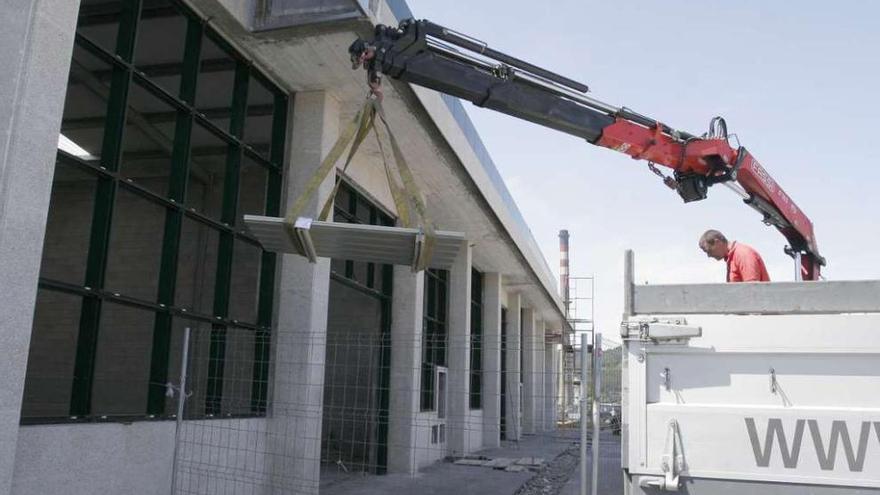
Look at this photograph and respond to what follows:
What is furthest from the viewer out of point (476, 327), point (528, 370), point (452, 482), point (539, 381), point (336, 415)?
point (539, 381)

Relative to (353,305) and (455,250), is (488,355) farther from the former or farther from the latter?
(455,250)

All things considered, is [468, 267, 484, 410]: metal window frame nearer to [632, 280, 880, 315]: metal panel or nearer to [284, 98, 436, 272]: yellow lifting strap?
[284, 98, 436, 272]: yellow lifting strap

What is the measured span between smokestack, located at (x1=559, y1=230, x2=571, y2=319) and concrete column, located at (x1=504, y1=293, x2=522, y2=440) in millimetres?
17073

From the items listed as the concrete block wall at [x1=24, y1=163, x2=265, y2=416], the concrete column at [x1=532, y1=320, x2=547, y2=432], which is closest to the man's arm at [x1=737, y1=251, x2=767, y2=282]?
the concrete block wall at [x1=24, y1=163, x2=265, y2=416]

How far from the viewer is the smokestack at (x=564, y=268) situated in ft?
153

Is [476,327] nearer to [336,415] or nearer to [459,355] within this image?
[459,355]

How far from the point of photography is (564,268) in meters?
47.3

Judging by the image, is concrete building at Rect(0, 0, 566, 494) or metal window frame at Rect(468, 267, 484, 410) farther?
metal window frame at Rect(468, 267, 484, 410)

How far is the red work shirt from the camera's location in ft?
18.7

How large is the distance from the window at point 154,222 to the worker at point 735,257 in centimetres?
536

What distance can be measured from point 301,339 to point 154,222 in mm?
7338

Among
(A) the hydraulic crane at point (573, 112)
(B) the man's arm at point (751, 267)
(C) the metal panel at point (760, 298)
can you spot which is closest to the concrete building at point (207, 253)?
(A) the hydraulic crane at point (573, 112)

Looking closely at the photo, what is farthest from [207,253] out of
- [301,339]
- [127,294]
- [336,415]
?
[301,339]

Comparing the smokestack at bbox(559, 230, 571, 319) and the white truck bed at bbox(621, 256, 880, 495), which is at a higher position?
the smokestack at bbox(559, 230, 571, 319)
